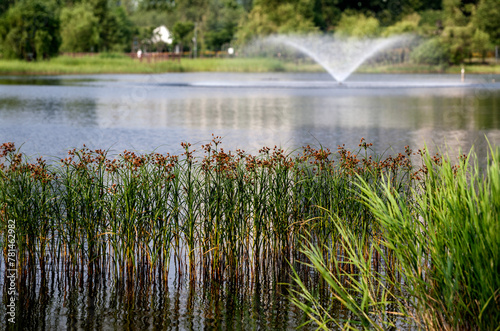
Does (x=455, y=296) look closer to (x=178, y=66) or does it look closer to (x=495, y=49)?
(x=178, y=66)

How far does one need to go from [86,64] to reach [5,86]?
83.1ft

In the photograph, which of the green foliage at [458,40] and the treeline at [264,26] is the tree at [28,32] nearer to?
the treeline at [264,26]

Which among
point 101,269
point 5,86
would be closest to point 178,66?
point 5,86

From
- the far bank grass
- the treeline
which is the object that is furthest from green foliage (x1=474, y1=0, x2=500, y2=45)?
the far bank grass

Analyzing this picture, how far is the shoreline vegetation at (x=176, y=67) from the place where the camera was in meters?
69.4

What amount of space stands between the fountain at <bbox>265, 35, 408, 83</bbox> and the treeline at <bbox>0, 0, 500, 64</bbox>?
3.85 feet

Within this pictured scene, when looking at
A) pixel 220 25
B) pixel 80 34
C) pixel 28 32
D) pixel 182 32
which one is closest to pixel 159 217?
pixel 28 32

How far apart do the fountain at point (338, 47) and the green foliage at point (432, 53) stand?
3.65 meters

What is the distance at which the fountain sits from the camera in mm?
71188

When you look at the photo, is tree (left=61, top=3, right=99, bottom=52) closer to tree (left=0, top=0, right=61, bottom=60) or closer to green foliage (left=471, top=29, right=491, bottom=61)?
tree (left=0, top=0, right=61, bottom=60)

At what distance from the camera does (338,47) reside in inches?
3583

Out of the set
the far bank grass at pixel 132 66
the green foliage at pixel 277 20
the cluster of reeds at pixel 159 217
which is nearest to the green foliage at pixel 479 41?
the far bank grass at pixel 132 66

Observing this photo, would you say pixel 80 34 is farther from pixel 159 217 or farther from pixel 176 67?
pixel 159 217

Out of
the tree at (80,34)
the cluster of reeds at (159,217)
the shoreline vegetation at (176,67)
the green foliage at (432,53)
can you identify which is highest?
the tree at (80,34)
